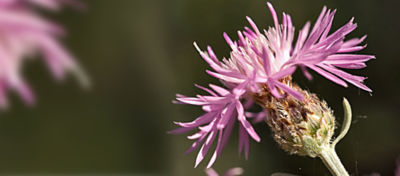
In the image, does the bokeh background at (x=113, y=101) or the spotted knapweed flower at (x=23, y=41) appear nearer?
the spotted knapweed flower at (x=23, y=41)

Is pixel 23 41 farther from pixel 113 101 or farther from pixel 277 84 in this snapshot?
pixel 277 84

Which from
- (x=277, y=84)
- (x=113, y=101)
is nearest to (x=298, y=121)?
(x=277, y=84)

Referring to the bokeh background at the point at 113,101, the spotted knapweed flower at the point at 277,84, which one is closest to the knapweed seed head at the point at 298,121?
the spotted knapweed flower at the point at 277,84

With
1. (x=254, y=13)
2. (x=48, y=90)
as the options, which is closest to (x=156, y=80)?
(x=48, y=90)

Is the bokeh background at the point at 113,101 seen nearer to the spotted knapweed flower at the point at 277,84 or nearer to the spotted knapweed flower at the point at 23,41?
the spotted knapweed flower at the point at 23,41

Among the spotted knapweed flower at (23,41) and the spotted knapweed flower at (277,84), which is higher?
the spotted knapweed flower at (23,41)

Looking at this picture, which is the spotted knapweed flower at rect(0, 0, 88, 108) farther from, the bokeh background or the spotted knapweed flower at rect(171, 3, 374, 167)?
the spotted knapweed flower at rect(171, 3, 374, 167)

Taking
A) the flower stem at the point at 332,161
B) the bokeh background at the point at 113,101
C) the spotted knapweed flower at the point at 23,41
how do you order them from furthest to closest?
the bokeh background at the point at 113,101, the spotted knapweed flower at the point at 23,41, the flower stem at the point at 332,161
